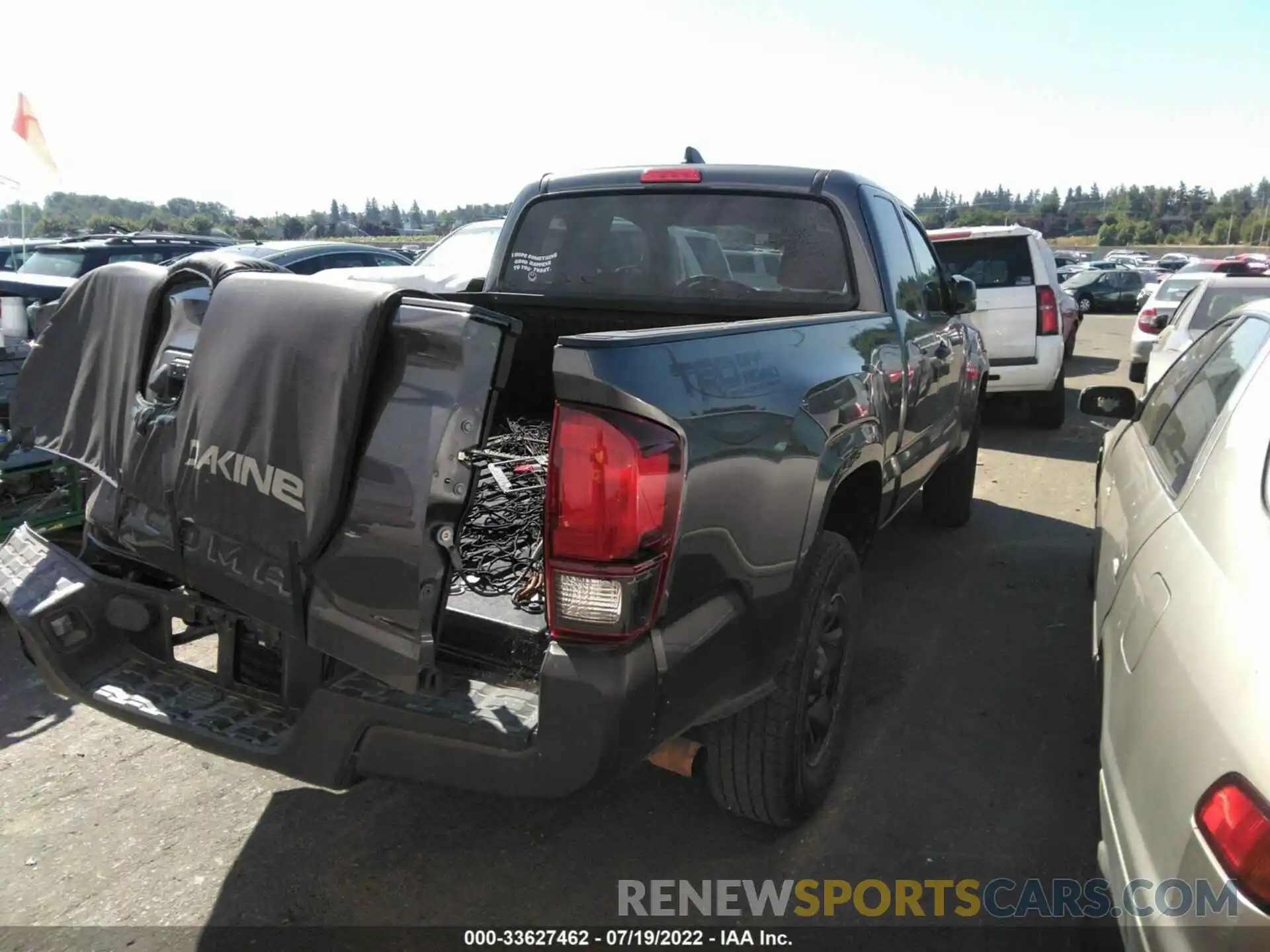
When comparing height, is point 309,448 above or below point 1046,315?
above

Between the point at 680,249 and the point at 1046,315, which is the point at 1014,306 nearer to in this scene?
the point at 1046,315

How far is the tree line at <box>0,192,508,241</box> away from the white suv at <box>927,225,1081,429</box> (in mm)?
5081

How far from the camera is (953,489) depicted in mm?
5805

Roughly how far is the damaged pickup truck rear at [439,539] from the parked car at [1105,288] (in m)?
29.1

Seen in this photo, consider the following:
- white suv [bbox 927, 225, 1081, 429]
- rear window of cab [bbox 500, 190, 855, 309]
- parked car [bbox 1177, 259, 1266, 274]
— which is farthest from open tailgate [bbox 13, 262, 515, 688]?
parked car [bbox 1177, 259, 1266, 274]

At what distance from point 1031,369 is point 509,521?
7.28m

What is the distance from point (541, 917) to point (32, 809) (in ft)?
5.76

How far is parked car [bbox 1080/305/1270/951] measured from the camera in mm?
1431

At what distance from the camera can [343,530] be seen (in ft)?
6.83

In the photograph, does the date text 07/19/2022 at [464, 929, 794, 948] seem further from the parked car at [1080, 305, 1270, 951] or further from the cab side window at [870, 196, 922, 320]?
the cab side window at [870, 196, 922, 320]

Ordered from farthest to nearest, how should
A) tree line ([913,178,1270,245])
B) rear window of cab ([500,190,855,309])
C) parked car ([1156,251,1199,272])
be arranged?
tree line ([913,178,1270,245])
parked car ([1156,251,1199,272])
rear window of cab ([500,190,855,309])

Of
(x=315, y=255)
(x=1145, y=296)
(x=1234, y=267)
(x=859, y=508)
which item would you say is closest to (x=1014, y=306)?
(x=859, y=508)

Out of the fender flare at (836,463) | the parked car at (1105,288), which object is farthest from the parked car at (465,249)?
the parked car at (1105,288)

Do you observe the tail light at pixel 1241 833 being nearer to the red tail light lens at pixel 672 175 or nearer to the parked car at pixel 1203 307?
the red tail light lens at pixel 672 175
